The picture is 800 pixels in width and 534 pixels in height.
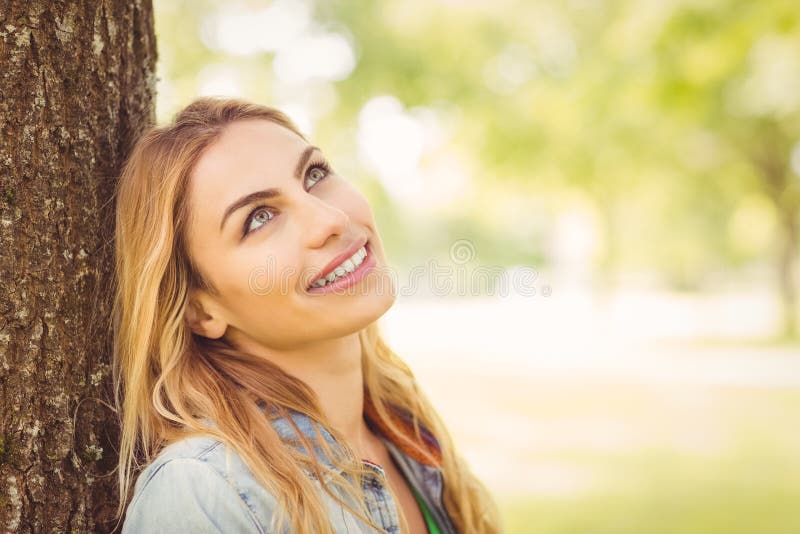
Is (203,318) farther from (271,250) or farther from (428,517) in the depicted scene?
(428,517)

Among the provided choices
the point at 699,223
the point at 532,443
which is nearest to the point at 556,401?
the point at 532,443

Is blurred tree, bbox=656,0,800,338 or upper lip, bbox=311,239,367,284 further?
blurred tree, bbox=656,0,800,338

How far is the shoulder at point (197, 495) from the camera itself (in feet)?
5.52

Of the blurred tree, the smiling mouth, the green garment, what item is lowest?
the green garment

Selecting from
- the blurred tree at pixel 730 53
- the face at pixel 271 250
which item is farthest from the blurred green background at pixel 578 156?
Answer: the face at pixel 271 250

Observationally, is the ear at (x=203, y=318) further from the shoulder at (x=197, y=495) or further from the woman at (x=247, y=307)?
the shoulder at (x=197, y=495)

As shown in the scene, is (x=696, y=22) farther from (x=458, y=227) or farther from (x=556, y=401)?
(x=458, y=227)

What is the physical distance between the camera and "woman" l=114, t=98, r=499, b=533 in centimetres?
193

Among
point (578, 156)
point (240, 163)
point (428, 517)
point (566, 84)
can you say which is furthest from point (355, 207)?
point (578, 156)

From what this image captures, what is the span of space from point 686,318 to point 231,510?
25.8 metres

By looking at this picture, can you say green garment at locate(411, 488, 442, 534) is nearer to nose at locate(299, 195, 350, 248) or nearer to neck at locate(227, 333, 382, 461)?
neck at locate(227, 333, 382, 461)

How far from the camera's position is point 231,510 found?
172 cm

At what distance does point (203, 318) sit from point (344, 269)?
46 centimetres

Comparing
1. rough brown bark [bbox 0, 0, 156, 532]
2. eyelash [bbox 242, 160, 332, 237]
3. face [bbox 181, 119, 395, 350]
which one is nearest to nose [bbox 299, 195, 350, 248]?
face [bbox 181, 119, 395, 350]
